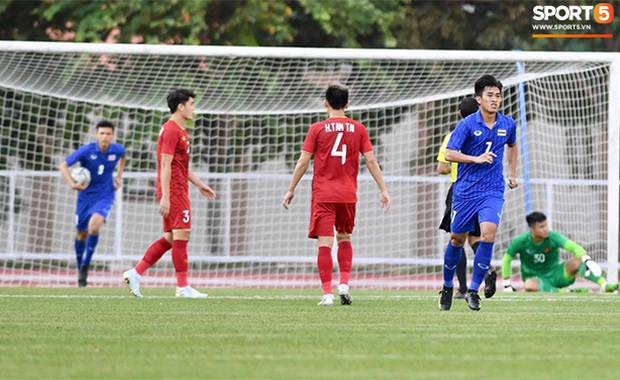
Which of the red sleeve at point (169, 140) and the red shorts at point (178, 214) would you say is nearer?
the red sleeve at point (169, 140)

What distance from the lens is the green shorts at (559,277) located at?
49.2 feet

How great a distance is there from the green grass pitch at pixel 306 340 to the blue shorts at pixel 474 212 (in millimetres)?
663

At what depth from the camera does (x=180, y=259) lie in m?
11.5

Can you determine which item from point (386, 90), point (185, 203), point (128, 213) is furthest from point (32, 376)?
point (128, 213)

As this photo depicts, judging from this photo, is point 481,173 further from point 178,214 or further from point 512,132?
point 178,214

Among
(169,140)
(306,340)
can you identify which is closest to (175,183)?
(169,140)

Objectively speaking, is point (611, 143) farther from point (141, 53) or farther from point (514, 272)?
point (141, 53)

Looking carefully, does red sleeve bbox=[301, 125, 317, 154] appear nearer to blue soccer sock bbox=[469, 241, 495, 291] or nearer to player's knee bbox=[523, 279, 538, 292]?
blue soccer sock bbox=[469, 241, 495, 291]

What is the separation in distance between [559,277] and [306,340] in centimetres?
880

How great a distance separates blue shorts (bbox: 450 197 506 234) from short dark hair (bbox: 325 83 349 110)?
1413 millimetres

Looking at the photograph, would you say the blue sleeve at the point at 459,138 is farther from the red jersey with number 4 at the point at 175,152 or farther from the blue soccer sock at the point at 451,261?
the red jersey with number 4 at the point at 175,152

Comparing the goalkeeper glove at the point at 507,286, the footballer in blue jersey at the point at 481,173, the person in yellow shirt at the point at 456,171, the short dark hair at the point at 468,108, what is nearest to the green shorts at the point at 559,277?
the goalkeeper glove at the point at 507,286

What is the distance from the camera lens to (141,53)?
14523mm

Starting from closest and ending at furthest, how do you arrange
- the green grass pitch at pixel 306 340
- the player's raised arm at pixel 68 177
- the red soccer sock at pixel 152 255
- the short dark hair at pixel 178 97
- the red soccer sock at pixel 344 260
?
the green grass pitch at pixel 306 340, the red soccer sock at pixel 344 260, the short dark hair at pixel 178 97, the red soccer sock at pixel 152 255, the player's raised arm at pixel 68 177
